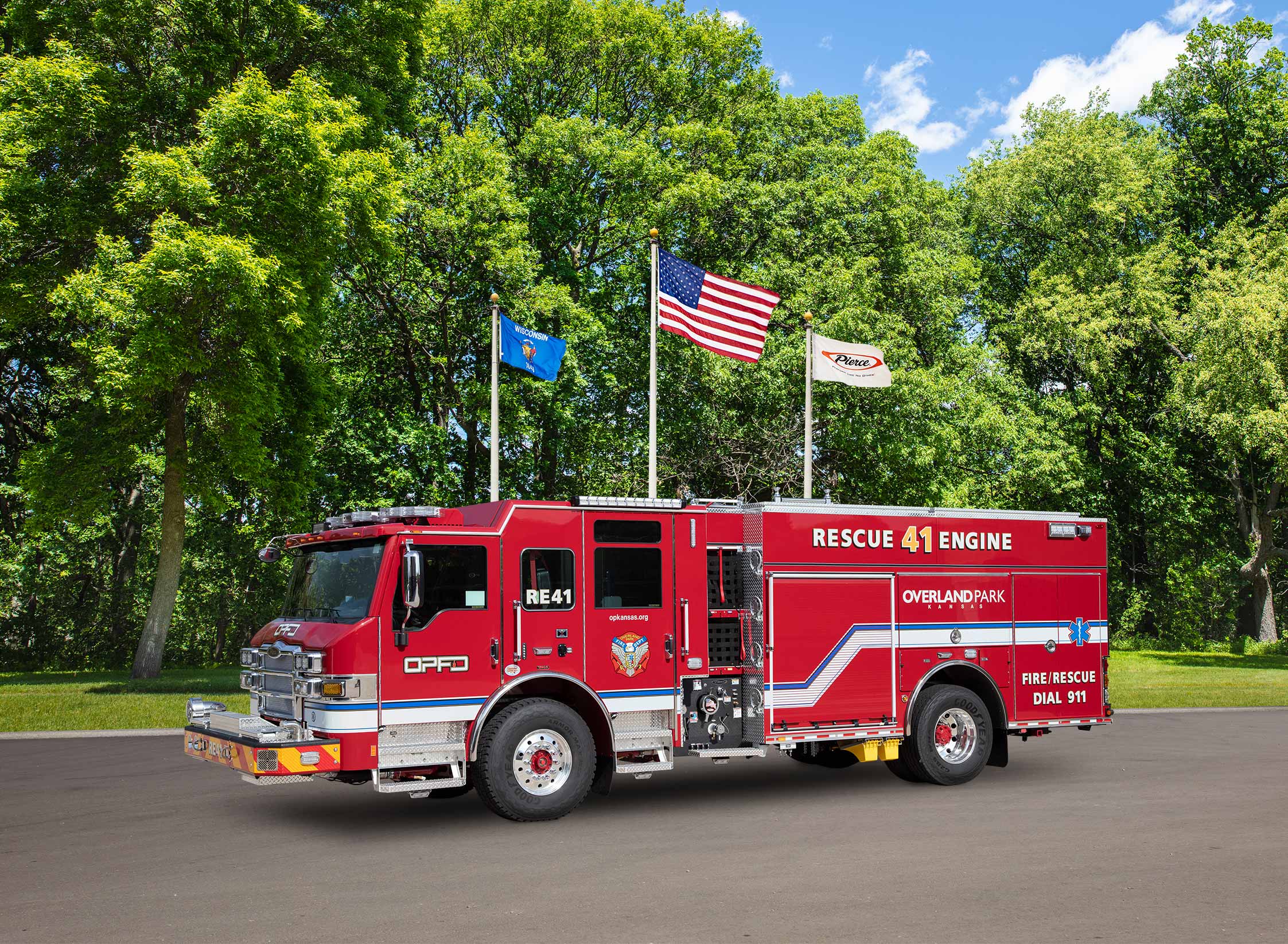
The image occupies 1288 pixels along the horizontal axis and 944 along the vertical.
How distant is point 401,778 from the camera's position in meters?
9.95

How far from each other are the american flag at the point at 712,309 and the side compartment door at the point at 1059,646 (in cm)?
745

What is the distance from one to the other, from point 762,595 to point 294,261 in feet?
53.3

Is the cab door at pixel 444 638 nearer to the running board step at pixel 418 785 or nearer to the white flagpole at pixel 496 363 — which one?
the running board step at pixel 418 785

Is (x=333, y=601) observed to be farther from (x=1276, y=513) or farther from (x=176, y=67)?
(x=1276, y=513)

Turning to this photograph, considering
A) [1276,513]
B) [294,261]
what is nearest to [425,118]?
[294,261]

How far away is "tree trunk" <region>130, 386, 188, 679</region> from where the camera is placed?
25.6 metres

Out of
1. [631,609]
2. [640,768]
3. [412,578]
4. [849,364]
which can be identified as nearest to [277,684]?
[412,578]

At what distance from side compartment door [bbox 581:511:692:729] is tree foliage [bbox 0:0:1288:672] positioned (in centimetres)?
1384

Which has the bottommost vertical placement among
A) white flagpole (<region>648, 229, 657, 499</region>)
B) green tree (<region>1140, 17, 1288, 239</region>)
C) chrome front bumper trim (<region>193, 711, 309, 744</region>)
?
chrome front bumper trim (<region>193, 711, 309, 744</region>)

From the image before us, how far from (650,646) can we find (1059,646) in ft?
17.9

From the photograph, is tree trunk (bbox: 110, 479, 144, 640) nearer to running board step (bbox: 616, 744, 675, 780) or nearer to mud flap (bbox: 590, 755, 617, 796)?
mud flap (bbox: 590, 755, 617, 796)

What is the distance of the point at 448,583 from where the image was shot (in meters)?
10.1

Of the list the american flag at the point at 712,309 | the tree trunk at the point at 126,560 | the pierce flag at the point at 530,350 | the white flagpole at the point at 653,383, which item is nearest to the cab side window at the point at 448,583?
the white flagpole at the point at 653,383

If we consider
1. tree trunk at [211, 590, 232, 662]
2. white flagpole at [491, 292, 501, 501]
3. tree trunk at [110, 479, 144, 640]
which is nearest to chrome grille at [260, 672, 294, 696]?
white flagpole at [491, 292, 501, 501]
